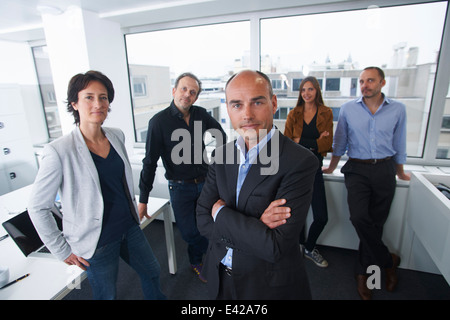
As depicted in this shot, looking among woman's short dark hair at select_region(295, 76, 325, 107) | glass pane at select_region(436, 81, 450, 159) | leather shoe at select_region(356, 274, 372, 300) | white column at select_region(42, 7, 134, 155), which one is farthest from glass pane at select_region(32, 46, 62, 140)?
glass pane at select_region(436, 81, 450, 159)

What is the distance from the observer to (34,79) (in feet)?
14.5

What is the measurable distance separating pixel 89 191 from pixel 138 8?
2237 millimetres

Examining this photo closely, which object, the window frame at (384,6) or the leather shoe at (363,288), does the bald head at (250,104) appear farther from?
the window frame at (384,6)

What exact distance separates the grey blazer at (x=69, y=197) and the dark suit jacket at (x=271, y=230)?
74cm

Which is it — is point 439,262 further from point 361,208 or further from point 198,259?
point 198,259

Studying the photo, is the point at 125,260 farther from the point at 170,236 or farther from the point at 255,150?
the point at 255,150

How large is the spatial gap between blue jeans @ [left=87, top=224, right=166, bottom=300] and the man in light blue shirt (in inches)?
67.4

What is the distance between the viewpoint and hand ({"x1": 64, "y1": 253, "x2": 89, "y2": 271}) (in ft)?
4.81

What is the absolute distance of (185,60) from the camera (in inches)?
134

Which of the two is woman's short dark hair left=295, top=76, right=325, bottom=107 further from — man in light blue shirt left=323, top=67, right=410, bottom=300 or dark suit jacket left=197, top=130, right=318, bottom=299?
dark suit jacket left=197, top=130, right=318, bottom=299

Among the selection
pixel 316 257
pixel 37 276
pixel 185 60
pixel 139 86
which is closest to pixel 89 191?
pixel 37 276

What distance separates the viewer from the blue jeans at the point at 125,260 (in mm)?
1523

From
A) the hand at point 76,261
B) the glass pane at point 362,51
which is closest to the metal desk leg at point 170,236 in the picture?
the hand at point 76,261

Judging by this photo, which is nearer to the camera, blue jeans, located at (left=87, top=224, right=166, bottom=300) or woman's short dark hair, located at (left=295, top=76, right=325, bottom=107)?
blue jeans, located at (left=87, top=224, right=166, bottom=300)
